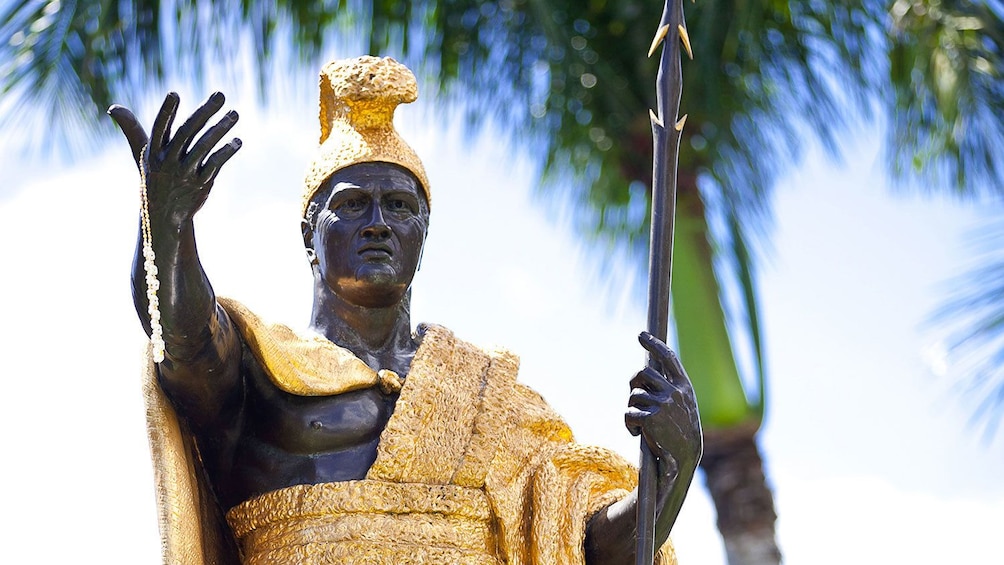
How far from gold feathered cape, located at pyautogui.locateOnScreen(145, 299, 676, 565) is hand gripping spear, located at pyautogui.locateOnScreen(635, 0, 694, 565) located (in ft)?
1.71

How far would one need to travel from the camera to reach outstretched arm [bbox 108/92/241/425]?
19.8 feet

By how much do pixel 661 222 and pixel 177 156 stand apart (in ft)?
4.92

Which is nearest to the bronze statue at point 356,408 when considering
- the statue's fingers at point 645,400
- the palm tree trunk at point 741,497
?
the statue's fingers at point 645,400

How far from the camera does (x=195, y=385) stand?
652 cm

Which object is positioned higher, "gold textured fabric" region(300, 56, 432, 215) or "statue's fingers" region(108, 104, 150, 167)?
"gold textured fabric" region(300, 56, 432, 215)

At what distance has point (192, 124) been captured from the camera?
602 centimetres

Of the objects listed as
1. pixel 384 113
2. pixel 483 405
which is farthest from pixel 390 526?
Answer: pixel 384 113

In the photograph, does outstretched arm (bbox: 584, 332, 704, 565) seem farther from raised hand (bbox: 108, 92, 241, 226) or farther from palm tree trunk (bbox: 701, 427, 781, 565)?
palm tree trunk (bbox: 701, 427, 781, 565)

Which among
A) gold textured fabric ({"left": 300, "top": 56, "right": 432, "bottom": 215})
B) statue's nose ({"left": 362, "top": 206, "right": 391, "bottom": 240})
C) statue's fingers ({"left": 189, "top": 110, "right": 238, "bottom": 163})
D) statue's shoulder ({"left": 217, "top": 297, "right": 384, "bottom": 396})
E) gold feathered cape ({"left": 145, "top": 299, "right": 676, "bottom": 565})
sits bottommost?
gold feathered cape ({"left": 145, "top": 299, "right": 676, "bottom": 565})

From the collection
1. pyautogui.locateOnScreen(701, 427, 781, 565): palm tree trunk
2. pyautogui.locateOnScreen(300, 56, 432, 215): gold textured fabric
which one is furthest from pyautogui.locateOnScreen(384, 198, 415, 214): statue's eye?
pyautogui.locateOnScreen(701, 427, 781, 565): palm tree trunk

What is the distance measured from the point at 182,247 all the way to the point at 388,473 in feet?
3.28

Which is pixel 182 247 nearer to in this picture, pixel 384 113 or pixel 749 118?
pixel 384 113

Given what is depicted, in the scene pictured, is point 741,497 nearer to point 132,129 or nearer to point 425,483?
point 425,483

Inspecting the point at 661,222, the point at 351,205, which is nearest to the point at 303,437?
the point at 351,205
